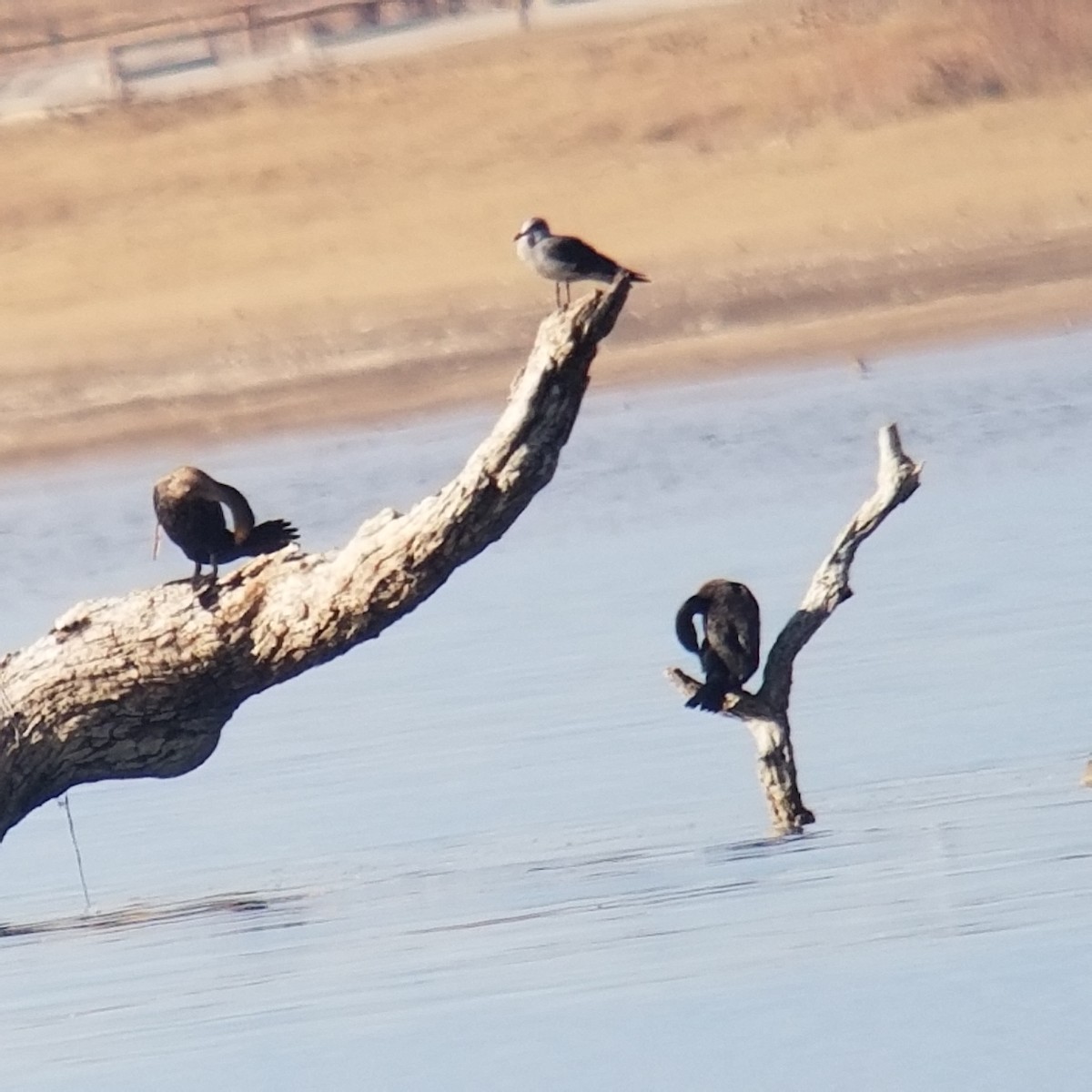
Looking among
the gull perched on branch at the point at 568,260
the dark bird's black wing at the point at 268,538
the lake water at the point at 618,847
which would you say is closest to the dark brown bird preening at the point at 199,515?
the dark bird's black wing at the point at 268,538

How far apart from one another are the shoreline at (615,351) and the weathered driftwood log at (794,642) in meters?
12.2

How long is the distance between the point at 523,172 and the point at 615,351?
4089 mm

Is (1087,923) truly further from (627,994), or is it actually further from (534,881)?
(534,881)

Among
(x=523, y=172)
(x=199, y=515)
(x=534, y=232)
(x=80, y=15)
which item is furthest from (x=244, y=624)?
(x=80, y=15)

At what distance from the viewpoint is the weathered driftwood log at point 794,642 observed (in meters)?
8.79

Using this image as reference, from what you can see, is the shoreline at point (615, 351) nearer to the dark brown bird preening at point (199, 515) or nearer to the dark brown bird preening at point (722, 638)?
the dark brown bird preening at point (722, 638)

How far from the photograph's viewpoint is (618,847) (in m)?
9.23

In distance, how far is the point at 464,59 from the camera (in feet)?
94.6

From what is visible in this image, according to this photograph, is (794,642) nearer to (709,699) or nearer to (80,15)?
(709,699)

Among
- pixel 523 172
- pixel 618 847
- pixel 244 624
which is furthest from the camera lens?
pixel 523 172

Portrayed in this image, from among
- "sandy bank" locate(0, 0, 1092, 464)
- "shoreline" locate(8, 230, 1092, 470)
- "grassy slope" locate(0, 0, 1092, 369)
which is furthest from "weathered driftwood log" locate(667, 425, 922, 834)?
"grassy slope" locate(0, 0, 1092, 369)

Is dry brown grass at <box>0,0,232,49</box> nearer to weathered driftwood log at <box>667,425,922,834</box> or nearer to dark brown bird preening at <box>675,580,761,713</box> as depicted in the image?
dark brown bird preening at <box>675,580,761,713</box>

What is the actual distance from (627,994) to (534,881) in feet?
4.35

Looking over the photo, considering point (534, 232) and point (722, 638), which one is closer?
point (722, 638)
